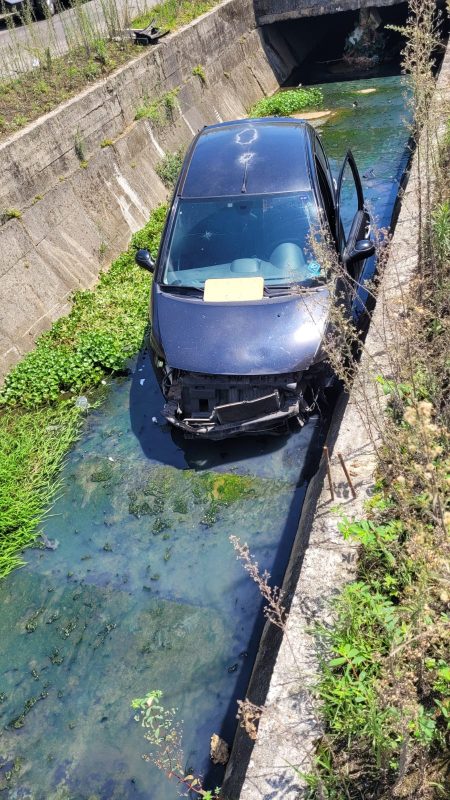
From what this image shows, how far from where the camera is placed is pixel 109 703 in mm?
4199

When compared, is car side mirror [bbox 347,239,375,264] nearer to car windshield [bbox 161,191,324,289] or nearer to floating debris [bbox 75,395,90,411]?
car windshield [bbox 161,191,324,289]

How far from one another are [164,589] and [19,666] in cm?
113

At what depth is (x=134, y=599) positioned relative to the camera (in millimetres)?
4812

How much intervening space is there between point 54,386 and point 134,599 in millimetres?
2802

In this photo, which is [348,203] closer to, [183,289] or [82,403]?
[183,289]

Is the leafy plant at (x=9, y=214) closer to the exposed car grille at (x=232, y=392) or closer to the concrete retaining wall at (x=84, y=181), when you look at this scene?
the concrete retaining wall at (x=84, y=181)

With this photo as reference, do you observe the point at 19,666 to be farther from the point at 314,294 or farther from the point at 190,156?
the point at 190,156

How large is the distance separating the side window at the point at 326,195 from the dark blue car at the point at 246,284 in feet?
0.06

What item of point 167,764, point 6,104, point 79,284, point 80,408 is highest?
point 6,104

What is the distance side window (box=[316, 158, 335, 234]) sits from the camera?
20.1 feet

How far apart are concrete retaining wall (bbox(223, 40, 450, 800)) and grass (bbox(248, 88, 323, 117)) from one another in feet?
32.5

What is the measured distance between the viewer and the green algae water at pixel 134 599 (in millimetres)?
3973

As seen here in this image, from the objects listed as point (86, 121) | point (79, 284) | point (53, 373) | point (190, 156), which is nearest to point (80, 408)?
point (53, 373)

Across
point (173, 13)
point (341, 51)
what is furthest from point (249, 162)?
point (341, 51)
